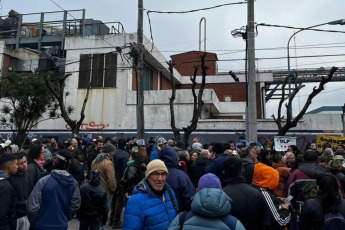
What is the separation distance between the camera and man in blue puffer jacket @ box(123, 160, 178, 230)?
9.51ft

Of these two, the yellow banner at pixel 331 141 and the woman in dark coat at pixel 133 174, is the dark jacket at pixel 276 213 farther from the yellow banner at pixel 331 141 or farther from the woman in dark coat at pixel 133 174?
the yellow banner at pixel 331 141

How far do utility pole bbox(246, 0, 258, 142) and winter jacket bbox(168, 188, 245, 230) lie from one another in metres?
8.25

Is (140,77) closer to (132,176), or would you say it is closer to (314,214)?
(132,176)

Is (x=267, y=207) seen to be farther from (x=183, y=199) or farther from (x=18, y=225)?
(x=18, y=225)

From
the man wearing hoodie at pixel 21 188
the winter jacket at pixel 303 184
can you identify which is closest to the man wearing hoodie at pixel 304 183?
the winter jacket at pixel 303 184

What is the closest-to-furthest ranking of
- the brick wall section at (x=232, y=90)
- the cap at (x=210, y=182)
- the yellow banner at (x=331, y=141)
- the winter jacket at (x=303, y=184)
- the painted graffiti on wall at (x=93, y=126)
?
the cap at (x=210, y=182)
the winter jacket at (x=303, y=184)
the yellow banner at (x=331, y=141)
the painted graffiti on wall at (x=93, y=126)
the brick wall section at (x=232, y=90)

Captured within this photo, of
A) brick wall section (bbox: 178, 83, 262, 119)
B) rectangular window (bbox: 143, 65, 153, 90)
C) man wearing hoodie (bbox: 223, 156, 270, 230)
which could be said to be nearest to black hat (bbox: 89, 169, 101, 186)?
man wearing hoodie (bbox: 223, 156, 270, 230)

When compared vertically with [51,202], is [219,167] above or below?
above

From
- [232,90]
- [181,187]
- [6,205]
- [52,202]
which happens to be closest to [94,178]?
[52,202]

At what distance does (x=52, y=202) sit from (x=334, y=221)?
133 inches

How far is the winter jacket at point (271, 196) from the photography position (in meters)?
3.65

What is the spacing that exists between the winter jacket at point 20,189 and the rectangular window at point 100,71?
18.9 metres

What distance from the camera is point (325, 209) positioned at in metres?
3.39

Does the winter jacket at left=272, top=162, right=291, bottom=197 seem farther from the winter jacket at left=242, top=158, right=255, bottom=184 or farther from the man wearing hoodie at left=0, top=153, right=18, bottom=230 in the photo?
the man wearing hoodie at left=0, top=153, right=18, bottom=230
